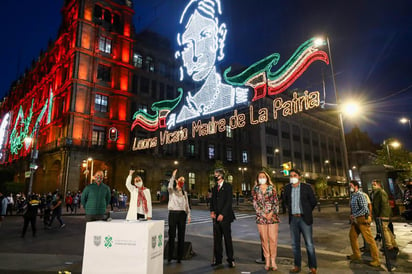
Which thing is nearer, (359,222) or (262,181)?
(262,181)

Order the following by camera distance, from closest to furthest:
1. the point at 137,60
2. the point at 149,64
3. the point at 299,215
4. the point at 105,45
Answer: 1. the point at 299,215
2. the point at 105,45
3. the point at 137,60
4. the point at 149,64

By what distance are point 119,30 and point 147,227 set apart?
4513 cm

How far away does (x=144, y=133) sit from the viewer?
4184 cm

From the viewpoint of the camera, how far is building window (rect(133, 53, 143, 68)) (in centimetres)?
4397

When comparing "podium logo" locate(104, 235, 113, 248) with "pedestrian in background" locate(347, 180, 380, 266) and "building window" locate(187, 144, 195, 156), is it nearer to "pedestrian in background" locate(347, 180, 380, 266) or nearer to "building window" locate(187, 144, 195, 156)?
"pedestrian in background" locate(347, 180, 380, 266)

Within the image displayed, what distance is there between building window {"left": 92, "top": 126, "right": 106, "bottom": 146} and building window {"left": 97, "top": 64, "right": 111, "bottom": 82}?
757cm

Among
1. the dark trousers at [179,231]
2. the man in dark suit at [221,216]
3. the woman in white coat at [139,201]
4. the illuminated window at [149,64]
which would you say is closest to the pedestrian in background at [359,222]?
the man in dark suit at [221,216]

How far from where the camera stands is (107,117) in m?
38.8

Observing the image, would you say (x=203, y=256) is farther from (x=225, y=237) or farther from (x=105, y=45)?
(x=105, y=45)

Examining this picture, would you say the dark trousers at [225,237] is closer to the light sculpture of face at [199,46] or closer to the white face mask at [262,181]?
the white face mask at [262,181]

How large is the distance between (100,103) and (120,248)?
38.1m

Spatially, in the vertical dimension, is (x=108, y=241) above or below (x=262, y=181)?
below

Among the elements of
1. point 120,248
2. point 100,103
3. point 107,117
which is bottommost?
point 120,248

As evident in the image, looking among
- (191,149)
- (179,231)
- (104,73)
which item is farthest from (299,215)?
(191,149)
